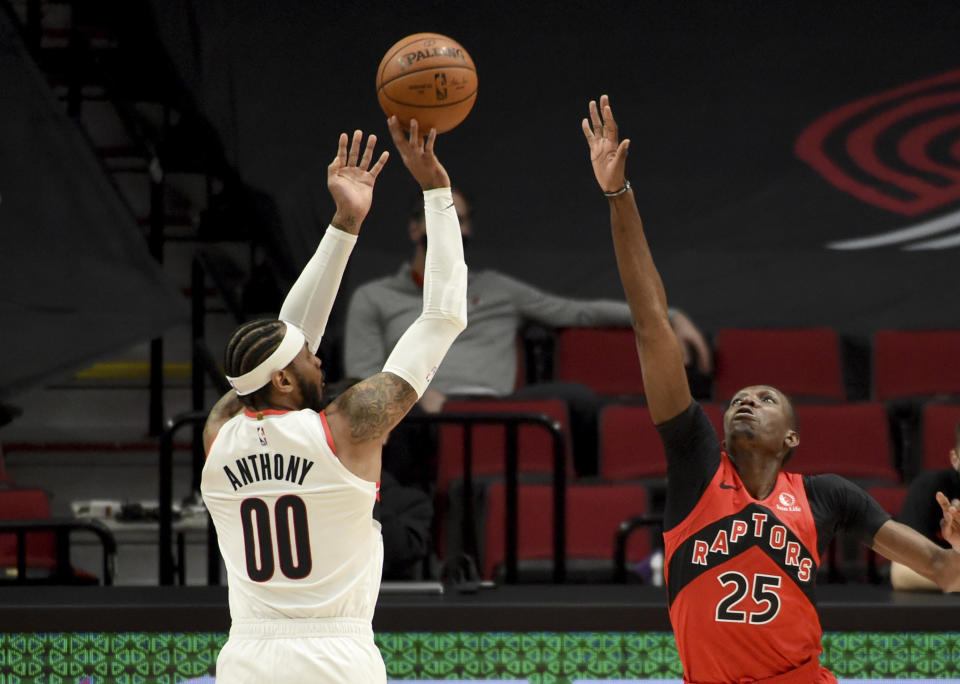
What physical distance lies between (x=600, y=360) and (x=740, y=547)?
Result: 3.66 m

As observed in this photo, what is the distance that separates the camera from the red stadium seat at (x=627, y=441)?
595 cm

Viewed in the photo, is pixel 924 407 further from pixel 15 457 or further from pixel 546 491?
pixel 15 457

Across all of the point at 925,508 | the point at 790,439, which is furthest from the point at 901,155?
the point at 790,439

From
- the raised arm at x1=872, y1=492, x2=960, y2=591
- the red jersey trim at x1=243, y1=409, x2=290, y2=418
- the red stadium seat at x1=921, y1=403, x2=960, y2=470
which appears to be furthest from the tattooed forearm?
the red stadium seat at x1=921, y1=403, x2=960, y2=470

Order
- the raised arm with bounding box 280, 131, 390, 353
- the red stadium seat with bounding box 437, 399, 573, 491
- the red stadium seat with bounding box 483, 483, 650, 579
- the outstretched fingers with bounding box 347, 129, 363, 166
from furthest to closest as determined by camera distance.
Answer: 1. the red stadium seat with bounding box 437, 399, 573, 491
2. the red stadium seat with bounding box 483, 483, 650, 579
3. the raised arm with bounding box 280, 131, 390, 353
4. the outstretched fingers with bounding box 347, 129, 363, 166

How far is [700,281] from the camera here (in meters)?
7.02

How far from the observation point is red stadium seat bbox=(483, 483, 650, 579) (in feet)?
17.0

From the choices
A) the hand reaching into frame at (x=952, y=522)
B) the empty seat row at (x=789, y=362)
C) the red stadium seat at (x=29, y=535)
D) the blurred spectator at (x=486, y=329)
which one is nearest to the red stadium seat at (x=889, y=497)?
the blurred spectator at (x=486, y=329)

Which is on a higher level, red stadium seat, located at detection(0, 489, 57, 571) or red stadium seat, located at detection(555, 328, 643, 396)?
red stadium seat, located at detection(555, 328, 643, 396)

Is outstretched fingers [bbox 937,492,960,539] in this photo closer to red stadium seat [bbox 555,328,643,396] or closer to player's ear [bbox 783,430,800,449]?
player's ear [bbox 783,430,800,449]

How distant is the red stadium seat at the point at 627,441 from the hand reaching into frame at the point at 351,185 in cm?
306

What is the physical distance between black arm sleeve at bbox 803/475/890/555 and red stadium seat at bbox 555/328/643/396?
3434 mm

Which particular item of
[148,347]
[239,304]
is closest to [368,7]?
[239,304]

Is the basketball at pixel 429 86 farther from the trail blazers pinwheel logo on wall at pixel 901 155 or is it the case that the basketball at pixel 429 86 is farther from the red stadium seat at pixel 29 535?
the trail blazers pinwheel logo on wall at pixel 901 155
